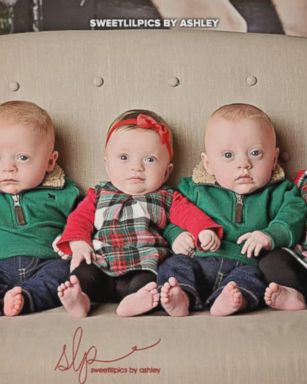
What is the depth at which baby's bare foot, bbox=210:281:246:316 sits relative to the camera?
176 cm

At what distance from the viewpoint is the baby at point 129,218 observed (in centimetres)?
199

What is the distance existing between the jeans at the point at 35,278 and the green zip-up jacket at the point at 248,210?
1.00ft

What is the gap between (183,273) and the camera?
1924 millimetres

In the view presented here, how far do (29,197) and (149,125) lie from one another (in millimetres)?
366

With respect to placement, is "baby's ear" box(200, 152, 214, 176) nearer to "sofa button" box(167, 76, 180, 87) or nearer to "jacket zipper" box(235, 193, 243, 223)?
"jacket zipper" box(235, 193, 243, 223)

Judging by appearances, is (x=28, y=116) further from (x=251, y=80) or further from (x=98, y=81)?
(x=251, y=80)

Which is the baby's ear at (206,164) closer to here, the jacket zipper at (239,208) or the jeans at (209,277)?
the jacket zipper at (239,208)

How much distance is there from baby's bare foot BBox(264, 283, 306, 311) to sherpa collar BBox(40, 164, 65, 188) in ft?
2.21

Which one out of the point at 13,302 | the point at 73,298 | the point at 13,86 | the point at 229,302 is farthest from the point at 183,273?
the point at 13,86

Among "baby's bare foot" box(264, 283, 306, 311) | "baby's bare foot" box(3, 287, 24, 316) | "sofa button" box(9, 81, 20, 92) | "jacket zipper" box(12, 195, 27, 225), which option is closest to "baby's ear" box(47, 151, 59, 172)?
"jacket zipper" box(12, 195, 27, 225)

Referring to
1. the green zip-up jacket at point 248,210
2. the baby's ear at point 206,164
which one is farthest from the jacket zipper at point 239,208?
the baby's ear at point 206,164

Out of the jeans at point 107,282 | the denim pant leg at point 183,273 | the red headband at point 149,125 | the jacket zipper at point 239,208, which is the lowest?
the jeans at point 107,282

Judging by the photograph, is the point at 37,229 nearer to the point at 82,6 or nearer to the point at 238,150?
the point at 238,150

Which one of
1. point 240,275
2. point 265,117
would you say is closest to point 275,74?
point 265,117
